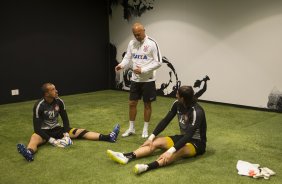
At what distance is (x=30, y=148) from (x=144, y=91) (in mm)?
1386

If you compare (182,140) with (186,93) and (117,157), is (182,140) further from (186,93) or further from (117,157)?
(117,157)

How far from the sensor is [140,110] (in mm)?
5434

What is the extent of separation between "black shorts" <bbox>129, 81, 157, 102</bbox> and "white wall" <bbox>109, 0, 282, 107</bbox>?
7.16 feet

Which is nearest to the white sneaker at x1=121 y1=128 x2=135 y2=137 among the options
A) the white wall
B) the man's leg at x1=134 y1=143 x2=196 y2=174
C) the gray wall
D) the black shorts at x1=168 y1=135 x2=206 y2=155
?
the black shorts at x1=168 y1=135 x2=206 y2=155

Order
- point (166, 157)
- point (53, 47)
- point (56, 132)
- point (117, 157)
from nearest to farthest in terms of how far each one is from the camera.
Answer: point (166, 157) → point (117, 157) → point (56, 132) → point (53, 47)

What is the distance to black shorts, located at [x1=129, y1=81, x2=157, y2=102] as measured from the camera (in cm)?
390

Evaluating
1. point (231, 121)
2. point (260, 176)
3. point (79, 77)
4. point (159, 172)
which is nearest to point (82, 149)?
point (159, 172)

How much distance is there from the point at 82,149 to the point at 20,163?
63 cm

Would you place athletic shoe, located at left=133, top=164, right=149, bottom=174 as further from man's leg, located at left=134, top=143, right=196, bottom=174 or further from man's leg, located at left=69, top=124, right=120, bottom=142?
man's leg, located at left=69, top=124, right=120, bottom=142

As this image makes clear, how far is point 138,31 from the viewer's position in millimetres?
3752


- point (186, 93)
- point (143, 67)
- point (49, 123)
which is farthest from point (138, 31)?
point (49, 123)

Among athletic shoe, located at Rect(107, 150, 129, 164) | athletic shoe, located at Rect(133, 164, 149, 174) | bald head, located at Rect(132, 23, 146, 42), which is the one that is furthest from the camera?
bald head, located at Rect(132, 23, 146, 42)

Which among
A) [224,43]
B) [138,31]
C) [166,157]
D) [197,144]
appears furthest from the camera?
[224,43]

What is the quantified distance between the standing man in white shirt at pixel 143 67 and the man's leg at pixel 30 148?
3.21 feet
